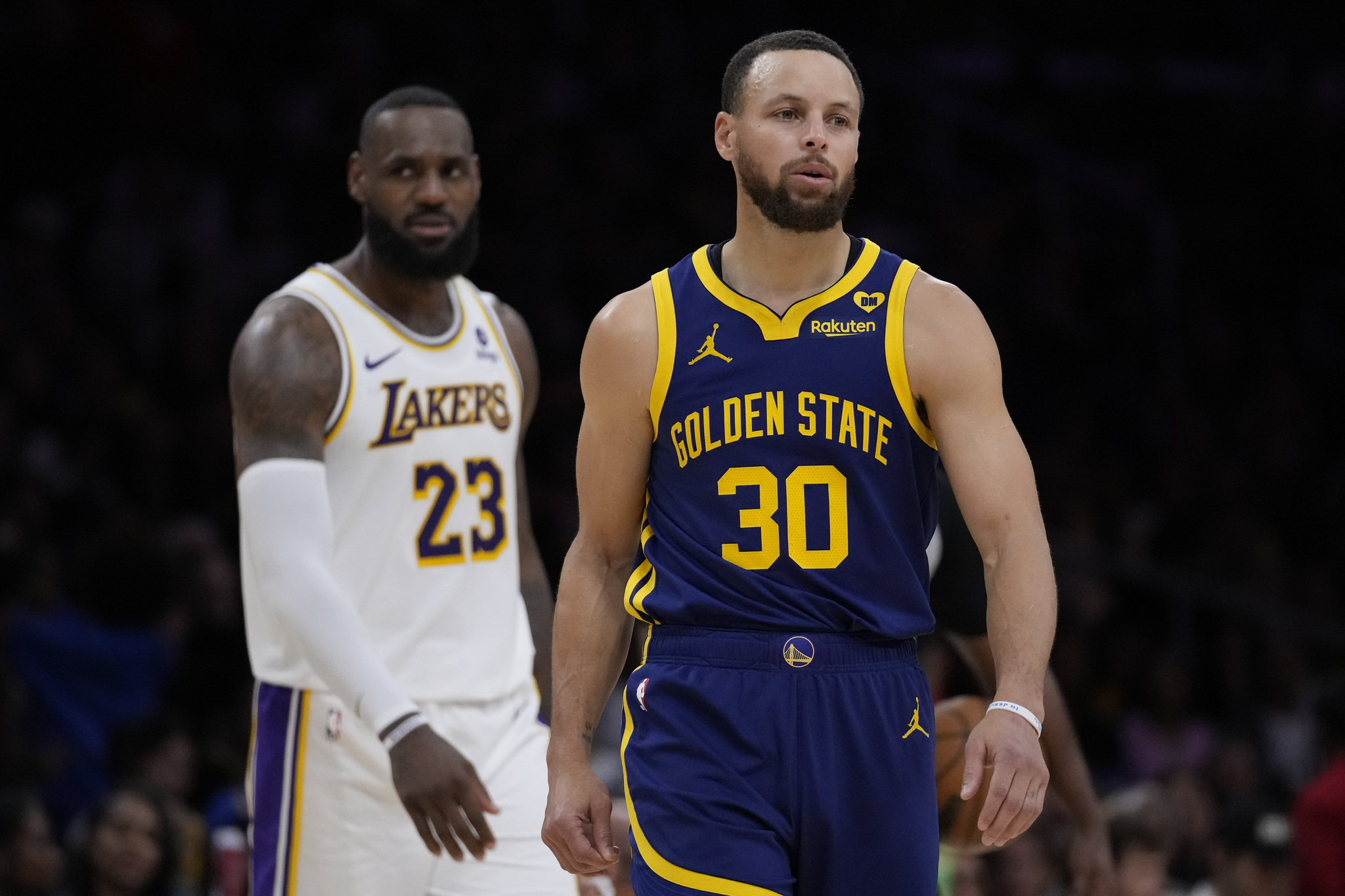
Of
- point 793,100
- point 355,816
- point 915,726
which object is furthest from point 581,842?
point 793,100

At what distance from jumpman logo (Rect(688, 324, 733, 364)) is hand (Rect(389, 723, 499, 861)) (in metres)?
1.18

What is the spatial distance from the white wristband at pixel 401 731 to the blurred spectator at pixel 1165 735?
6.77 m

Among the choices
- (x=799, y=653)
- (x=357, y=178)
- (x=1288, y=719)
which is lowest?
(x=1288, y=719)

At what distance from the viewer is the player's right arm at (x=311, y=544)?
13.4 feet

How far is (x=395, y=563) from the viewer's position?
4.56m

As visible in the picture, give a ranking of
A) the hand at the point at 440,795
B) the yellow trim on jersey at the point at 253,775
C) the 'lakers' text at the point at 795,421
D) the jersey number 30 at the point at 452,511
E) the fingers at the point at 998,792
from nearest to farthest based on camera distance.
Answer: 1. the fingers at the point at 998,792
2. the 'lakers' text at the point at 795,421
3. the hand at the point at 440,795
4. the yellow trim on jersey at the point at 253,775
5. the jersey number 30 at the point at 452,511

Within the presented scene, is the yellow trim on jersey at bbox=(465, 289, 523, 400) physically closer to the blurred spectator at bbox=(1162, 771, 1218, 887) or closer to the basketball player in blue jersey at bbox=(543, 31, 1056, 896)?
the basketball player in blue jersey at bbox=(543, 31, 1056, 896)

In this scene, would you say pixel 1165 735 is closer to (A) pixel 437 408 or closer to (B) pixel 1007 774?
(A) pixel 437 408

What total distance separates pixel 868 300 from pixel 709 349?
0.32m

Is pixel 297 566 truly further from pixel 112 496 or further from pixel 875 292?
pixel 112 496

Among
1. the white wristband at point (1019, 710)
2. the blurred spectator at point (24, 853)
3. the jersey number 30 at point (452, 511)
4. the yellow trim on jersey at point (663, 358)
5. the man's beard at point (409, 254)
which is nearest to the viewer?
the white wristband at point (1019, 710)

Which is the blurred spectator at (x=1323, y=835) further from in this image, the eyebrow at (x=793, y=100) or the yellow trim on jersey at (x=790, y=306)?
the eyebrow at (x=793, y=100)

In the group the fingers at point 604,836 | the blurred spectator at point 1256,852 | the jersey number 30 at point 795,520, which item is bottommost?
the blurred spectator at point 1256,852

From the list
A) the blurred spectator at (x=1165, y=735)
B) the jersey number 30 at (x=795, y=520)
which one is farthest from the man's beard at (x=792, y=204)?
the blurred spectator at (x=1165, y=735)
